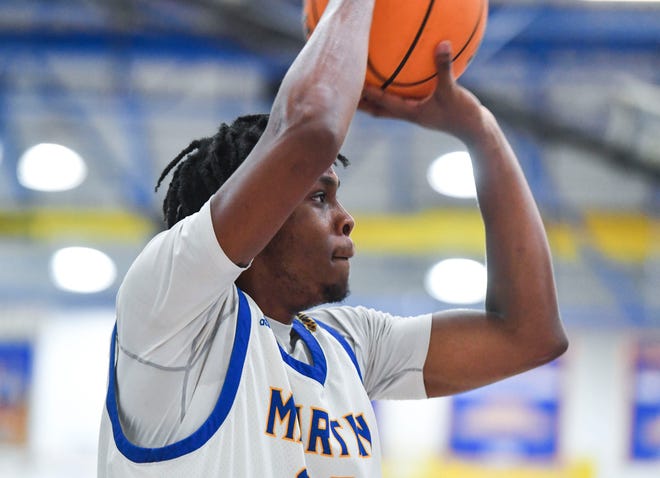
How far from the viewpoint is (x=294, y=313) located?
271 cm

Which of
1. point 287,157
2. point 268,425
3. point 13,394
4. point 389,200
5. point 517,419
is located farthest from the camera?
point 389,200

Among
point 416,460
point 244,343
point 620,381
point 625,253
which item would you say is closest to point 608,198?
point 625,253

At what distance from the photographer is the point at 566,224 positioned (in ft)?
38.4

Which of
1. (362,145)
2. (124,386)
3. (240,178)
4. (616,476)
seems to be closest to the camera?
(240,178)

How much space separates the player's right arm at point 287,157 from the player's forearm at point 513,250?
785 mm

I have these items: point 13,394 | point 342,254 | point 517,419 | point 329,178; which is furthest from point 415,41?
point 13,394

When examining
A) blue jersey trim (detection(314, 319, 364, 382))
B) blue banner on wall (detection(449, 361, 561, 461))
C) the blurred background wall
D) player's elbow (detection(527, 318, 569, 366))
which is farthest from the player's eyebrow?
blue banner on wall (detection(449, 361, 561, 461))

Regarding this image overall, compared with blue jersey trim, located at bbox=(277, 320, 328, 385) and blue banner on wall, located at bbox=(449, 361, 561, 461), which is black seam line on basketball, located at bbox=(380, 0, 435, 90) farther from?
blue banner on wall, located at bbox=(449, 361, 561, 461)

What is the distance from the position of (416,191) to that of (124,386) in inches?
407

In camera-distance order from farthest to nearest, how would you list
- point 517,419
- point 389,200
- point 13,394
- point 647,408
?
point 389,200 → point 13,394 → point 647,408 → point 517,419

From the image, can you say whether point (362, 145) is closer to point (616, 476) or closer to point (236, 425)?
point (616, 476)

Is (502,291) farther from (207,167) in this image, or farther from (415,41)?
(207,167)

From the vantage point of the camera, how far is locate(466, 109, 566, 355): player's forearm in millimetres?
2875

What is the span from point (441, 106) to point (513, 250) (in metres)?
0.44
